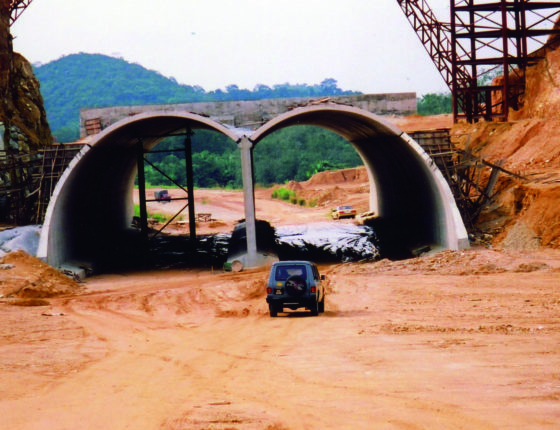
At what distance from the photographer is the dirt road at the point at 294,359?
10.1 m

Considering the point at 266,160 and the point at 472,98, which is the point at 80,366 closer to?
the point at 472,98

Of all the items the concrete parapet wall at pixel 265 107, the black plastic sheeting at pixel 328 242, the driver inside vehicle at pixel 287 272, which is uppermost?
the concrete parapet wall at pixel 265 107

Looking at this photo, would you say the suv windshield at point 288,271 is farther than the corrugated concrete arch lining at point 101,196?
No

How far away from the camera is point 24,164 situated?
35.0m

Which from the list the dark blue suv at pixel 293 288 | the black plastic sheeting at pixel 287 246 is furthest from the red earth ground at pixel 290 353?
the black plastic sheeting at pixel 287 246

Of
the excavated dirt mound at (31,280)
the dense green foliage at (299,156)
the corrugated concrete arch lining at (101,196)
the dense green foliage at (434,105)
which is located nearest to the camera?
the excavated dirt mound at (31,280)

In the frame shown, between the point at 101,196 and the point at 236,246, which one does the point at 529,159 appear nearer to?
the point at 236,246

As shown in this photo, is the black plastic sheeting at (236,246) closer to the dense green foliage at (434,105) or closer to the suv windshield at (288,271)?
the suv windshield at (288,271)

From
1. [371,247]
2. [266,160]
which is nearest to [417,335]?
[371,247]

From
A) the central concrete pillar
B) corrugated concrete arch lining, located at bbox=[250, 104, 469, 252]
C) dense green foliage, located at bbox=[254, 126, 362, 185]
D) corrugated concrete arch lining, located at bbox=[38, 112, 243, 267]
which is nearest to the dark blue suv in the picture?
the central concrete pillar

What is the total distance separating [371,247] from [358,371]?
25.6 meters

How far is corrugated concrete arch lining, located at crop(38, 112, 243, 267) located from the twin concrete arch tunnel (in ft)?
0.13

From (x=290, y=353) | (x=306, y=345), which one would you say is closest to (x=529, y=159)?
(x=306, y=345)

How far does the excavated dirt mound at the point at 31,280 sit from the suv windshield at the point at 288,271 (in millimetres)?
7470
